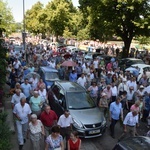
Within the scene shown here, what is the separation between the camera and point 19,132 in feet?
26.5

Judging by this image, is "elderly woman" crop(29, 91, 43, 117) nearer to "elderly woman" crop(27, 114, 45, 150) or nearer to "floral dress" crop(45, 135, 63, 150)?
"elderly woman" crop(27, 114, 45, 150)

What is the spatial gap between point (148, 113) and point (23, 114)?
5276 millimetres

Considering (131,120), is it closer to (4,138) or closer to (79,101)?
(79,101)

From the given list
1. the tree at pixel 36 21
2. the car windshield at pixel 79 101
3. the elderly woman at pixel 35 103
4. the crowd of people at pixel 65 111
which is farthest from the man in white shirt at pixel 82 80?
the tree at pixel 36 21

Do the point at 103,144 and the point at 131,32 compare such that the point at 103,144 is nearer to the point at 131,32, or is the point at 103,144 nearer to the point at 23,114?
the point at 23,114

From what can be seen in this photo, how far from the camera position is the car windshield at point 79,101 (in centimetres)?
994

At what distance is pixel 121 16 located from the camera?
29.0 meters

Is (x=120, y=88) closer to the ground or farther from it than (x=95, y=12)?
closer to the ground

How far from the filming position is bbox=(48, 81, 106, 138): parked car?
906 centimetres

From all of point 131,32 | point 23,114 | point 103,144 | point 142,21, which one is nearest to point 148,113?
point 103,144

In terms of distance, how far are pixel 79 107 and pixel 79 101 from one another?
377mm

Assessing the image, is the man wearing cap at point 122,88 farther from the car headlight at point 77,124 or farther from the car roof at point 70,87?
the car headlight at point 77,124

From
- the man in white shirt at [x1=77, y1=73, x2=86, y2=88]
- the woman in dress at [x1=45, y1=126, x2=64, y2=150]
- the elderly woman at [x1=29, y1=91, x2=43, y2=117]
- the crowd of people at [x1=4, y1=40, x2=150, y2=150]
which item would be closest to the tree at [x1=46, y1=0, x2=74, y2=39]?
the crowd of people at [x1=4, y1=40, x2=150, y2=150]

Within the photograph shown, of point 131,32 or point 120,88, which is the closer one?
point 120,88
